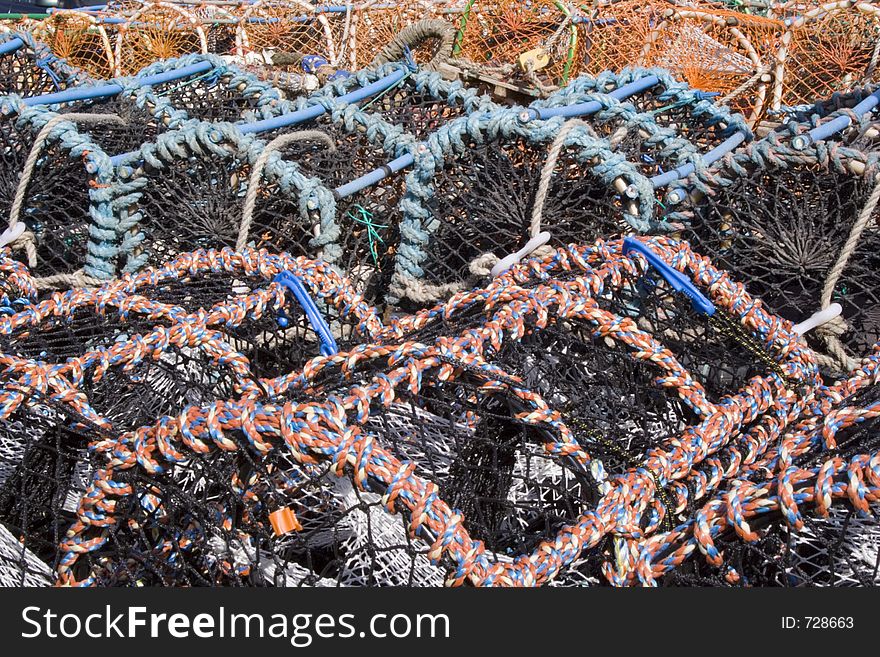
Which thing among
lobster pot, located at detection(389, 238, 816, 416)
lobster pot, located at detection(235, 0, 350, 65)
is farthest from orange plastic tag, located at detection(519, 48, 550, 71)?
lobster pot, located at detection(235, 0, 350, 65)

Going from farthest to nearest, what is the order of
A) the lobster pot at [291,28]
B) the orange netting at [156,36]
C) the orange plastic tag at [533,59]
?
the lobster pot at [291,28] < the orange netting at [156,36] < the orange plastic tag at [533,59]

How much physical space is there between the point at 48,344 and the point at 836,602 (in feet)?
4.63

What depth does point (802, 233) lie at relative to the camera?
6.37ft

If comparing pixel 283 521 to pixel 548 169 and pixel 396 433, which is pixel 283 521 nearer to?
pixel 396 433

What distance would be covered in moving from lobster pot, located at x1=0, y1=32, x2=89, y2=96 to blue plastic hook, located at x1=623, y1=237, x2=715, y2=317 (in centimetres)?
232

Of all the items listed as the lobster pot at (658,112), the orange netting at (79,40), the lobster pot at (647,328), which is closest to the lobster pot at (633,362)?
the lobster pot at (647,328)

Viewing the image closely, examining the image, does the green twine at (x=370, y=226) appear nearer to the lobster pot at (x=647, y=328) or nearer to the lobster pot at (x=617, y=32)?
the lobster pot at (x=647, y=328)

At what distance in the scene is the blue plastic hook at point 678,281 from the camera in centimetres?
160

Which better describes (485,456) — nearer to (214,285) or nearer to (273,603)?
(273,603)

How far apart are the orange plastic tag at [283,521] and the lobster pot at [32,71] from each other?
2.42 metres

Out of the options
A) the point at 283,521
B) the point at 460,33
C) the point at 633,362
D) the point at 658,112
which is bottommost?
the point at 283,521

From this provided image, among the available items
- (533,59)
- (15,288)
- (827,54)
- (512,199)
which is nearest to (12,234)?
(15,288)

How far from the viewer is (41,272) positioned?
2.36m

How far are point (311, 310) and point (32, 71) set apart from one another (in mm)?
2188
